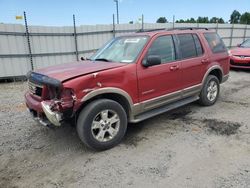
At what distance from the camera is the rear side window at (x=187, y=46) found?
4.64m

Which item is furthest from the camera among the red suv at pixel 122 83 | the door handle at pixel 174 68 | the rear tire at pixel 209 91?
the rear tire at pixel 209 91

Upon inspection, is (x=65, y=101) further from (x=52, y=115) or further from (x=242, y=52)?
(x=242, y=52)

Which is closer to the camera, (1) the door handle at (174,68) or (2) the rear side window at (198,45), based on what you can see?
(1) the door handle at (174,68)

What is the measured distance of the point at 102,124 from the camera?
138 inches

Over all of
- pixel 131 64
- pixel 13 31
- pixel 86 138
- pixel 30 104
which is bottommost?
pixel 86 138

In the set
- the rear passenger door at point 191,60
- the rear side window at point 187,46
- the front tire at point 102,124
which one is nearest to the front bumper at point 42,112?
the front tire at point 102,124

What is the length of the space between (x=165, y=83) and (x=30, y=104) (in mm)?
2398

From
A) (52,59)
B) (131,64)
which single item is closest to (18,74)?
(52,59)

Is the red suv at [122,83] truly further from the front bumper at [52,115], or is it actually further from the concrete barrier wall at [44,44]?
the concrete barrier wall at [44,44]

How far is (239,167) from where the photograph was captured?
303cm

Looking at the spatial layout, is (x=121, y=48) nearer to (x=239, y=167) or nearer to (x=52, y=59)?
(x=239, y=167)

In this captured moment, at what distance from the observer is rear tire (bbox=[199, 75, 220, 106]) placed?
5.31m

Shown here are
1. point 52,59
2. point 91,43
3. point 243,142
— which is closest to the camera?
point 243,142

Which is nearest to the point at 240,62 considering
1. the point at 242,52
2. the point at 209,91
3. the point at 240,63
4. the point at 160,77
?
the point at 240,63
